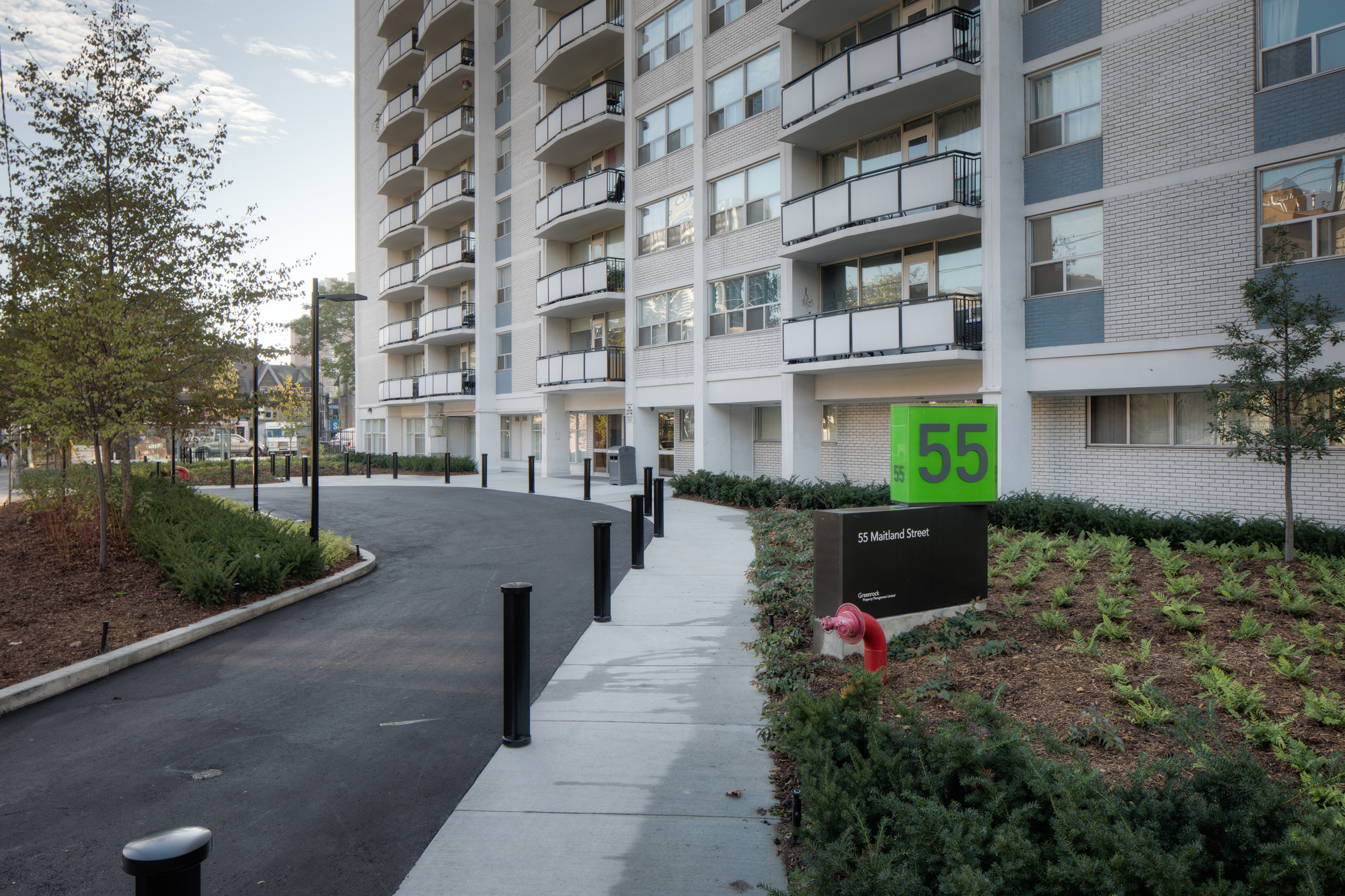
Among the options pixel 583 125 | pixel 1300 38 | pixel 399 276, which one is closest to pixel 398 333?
pixel 399 276

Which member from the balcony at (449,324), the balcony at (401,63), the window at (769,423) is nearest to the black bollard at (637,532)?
the window at (769,423)

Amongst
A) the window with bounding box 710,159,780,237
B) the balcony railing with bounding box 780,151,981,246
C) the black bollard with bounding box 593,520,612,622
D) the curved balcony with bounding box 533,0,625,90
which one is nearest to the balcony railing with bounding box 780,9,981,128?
the balcony railing with bounding box 780,151,981,246

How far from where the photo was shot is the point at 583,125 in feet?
88.7

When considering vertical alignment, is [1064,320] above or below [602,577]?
above

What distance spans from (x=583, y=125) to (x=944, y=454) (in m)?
23.8

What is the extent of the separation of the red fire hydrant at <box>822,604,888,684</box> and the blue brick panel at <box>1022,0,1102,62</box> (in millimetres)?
14149

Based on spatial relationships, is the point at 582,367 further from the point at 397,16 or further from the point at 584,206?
the point at 397,16

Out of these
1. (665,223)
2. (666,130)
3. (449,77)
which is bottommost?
(665,223)

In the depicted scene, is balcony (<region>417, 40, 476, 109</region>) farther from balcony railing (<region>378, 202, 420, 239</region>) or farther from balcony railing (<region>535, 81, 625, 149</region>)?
balcony railing (<region>535, 81, 625, 149</region>)

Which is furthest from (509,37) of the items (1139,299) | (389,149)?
(1139,299)

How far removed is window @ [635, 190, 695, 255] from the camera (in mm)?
23984

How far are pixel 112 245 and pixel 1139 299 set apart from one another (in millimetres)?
17606

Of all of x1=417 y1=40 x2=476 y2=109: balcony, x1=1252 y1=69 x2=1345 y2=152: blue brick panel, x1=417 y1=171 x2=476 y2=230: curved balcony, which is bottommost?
x1=1252 y1=69 x2=1345 y2=152: blue brick panel

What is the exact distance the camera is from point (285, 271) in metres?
13.4
